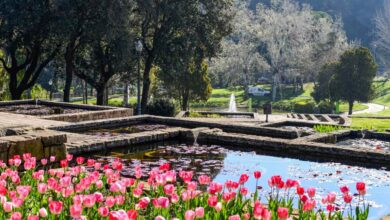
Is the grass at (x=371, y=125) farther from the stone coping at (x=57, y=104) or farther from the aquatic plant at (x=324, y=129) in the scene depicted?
the stone coping at (x=57, y=104)

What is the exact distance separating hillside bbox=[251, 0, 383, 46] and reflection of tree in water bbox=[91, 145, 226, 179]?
118 meters

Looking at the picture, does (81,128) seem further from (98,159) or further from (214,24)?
(214,24)

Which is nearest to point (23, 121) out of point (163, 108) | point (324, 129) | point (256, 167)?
point (256, 167)

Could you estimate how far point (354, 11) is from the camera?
133 m

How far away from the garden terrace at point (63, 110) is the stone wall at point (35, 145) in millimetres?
8525

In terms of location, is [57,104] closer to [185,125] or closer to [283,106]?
[185,125]

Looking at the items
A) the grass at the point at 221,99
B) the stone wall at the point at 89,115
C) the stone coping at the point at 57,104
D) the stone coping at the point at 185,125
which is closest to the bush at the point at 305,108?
the grass at the point at 221,99

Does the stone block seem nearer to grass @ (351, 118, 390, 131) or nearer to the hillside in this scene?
grass @ (351, 118, 390, 131)

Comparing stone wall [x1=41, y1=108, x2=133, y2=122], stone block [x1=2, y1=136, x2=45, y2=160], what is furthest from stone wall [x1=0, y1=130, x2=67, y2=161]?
stone wall [x1=41, y1=108, x2=133, y2=122]

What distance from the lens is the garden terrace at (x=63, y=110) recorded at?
18364 mm

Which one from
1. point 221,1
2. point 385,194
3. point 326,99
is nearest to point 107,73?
point 221,1

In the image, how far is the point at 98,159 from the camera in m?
10.6

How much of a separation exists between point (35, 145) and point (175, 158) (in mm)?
3231

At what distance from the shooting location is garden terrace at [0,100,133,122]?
60.2 ft
